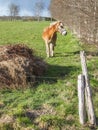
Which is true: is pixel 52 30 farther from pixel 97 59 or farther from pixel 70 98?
pixel 70 98

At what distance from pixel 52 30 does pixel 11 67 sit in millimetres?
5432

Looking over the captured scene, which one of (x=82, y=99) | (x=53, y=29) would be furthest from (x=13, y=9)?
(x=82, y=99)

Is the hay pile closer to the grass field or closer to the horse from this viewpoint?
the grass field

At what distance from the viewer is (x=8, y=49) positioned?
12.5m

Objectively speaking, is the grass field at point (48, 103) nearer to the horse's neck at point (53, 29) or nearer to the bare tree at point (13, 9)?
the horse's neck at point (53, 29)

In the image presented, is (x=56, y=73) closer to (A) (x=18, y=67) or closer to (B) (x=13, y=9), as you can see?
A: (A) (x=18, y=67)

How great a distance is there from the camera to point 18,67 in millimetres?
11016

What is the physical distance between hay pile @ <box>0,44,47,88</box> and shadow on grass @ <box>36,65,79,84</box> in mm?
202

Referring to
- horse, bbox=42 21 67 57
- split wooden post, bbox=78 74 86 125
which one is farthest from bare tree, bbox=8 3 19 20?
split wooden post, bbox=78 74 86 125

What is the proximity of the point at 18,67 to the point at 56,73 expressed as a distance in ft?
5.68

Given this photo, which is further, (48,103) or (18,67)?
(18,67)

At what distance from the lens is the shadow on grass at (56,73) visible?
11477 millimetres

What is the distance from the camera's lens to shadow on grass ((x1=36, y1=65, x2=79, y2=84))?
1148cm

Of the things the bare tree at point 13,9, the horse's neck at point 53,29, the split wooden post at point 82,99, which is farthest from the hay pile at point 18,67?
A: the bare tree at point 13,9
